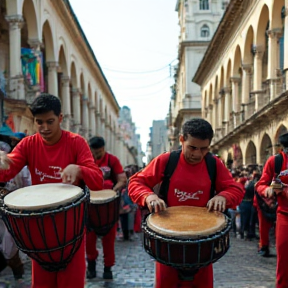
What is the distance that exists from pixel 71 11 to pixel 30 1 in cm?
807

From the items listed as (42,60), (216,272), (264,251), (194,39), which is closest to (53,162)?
(216,272)

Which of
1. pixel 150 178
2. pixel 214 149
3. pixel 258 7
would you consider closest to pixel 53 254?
pixel 150 178

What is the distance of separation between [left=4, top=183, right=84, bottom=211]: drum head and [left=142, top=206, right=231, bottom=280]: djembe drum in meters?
0.67

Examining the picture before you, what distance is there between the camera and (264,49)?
24.3 meters

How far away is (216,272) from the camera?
25.2 feet

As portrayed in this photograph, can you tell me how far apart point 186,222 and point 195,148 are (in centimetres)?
68

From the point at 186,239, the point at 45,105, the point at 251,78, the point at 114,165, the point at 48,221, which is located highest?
the point at 251,78

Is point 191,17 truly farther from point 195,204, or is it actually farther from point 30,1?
point 195,204

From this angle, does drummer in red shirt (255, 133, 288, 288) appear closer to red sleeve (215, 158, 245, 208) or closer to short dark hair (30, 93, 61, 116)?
red sleeve (215, 158, 245, 208)

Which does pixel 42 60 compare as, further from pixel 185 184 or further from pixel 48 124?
pixel 185 184

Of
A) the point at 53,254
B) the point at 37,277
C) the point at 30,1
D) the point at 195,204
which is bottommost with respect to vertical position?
the point at 37,277

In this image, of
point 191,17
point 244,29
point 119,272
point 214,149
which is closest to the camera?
point 119,272

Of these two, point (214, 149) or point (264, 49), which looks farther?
point (214, 149)

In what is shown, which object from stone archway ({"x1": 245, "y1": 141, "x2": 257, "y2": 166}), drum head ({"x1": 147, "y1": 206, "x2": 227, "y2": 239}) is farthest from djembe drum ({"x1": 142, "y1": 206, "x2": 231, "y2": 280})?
stone archway ({"x1": 245, "y1": 141, "x2": 257, "y2": 166})
